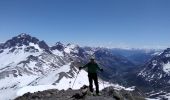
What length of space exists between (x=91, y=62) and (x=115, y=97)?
6.20 m

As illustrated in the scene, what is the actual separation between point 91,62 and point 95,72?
120cm

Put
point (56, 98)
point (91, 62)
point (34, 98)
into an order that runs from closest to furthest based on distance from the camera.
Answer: point (91, 62), point (56, 98), point (34, 98)

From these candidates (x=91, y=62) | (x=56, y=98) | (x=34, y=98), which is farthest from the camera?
(x=34, y=98)

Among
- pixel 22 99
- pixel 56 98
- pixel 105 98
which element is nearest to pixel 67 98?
pixel 56 98

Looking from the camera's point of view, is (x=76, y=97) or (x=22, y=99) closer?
(x=76, y=97)

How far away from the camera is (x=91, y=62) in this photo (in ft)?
119

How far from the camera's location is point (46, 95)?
1713 inches

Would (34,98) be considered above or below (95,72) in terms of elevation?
below

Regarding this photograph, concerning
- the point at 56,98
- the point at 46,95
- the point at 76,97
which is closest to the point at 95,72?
the point at 76,97

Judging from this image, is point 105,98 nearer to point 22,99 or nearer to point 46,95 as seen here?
point 46,95

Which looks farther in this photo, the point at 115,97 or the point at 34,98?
the point at 34,98

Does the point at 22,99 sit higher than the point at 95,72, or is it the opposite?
the point at 95,72

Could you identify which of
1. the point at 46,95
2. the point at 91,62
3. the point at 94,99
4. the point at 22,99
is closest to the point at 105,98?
the point at 94,99

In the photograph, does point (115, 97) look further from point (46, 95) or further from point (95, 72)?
point (46, 95)
